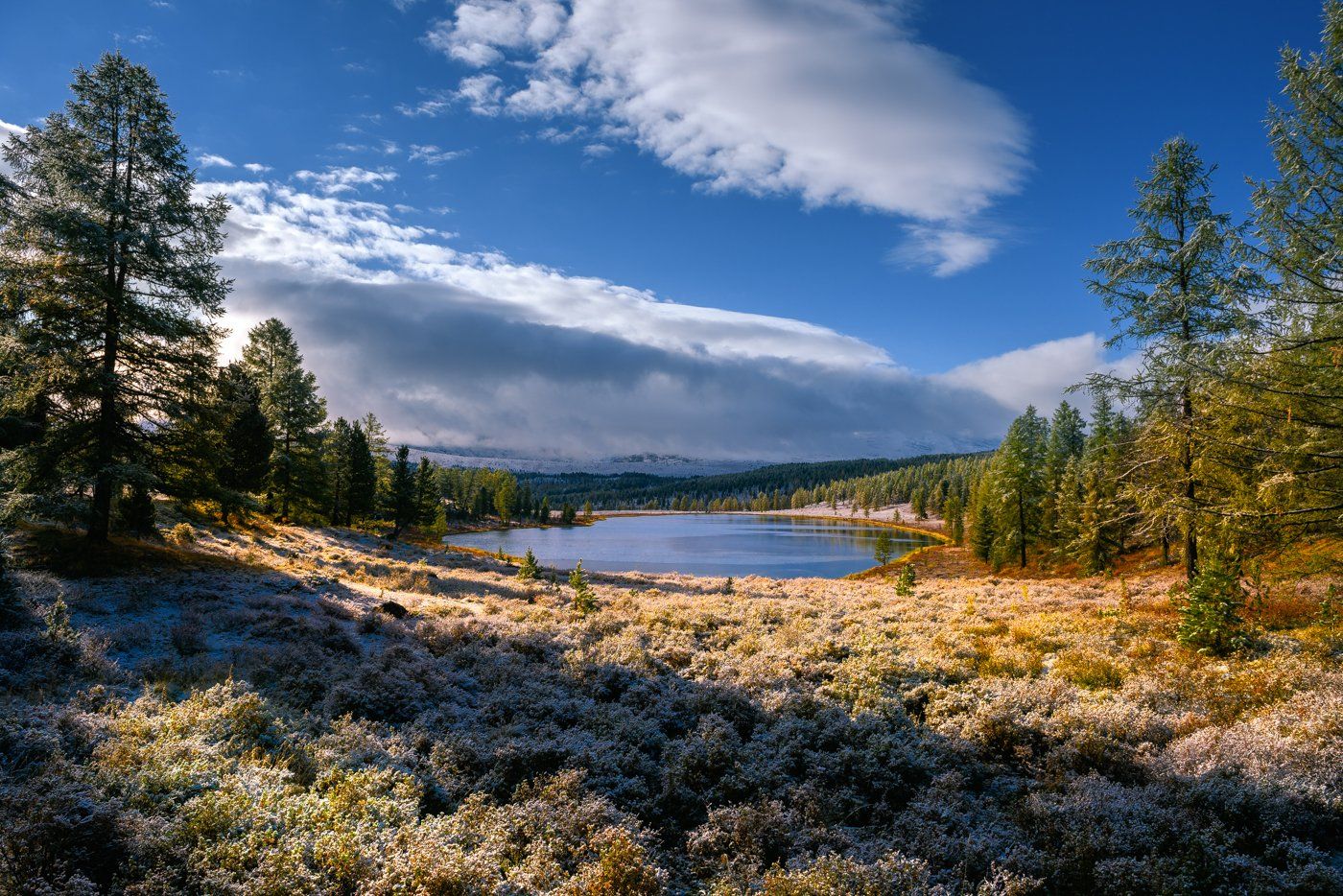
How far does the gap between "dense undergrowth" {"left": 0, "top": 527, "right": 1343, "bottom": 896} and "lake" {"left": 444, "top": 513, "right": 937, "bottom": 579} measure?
29207 millimetres

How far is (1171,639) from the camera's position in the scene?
1299 cm

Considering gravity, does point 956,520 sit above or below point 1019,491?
below

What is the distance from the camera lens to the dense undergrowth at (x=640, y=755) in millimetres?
5262

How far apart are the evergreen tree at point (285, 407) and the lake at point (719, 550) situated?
19265 millimetres

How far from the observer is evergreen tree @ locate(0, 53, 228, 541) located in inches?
576

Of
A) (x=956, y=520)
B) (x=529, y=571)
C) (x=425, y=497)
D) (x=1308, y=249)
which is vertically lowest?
(x=956, y=520)

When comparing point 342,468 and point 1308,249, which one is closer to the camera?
point 1308,249

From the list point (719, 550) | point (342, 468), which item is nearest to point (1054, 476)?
A: point (719, 550)

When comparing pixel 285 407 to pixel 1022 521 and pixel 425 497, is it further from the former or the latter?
pixel 1022 521

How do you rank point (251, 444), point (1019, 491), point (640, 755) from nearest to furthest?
point (640, 755), point (251, 444), point (1019, 491)

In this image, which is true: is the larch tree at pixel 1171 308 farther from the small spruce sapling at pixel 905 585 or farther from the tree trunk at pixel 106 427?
the tree trunk at pixel 106 427

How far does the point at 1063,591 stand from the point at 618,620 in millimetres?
18837

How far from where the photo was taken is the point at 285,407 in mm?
39188

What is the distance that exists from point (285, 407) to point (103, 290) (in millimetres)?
26530
